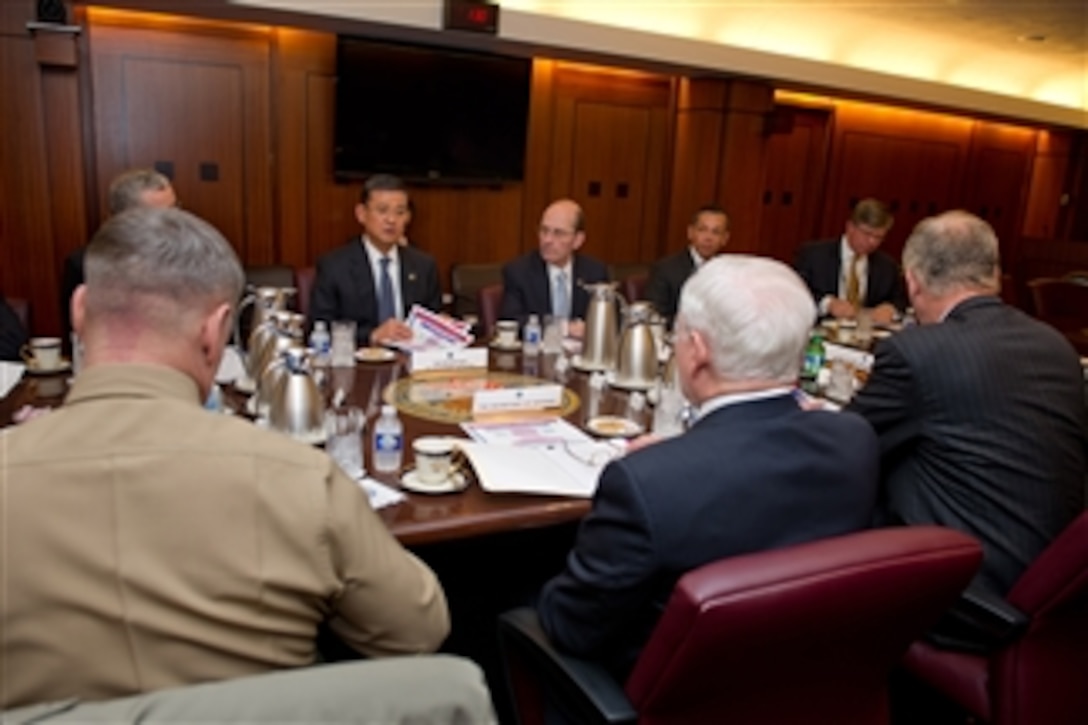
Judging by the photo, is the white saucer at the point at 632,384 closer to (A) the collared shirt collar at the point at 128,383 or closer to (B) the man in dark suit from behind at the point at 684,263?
(B) the man in dark suit from behind at the point at 684,263

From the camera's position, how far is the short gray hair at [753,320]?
1.36 meters

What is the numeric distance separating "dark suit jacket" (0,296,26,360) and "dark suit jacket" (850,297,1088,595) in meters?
2.54

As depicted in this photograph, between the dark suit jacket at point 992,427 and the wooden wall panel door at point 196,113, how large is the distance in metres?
4.41

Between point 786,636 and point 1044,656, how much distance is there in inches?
34.8

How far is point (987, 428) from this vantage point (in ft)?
5.87

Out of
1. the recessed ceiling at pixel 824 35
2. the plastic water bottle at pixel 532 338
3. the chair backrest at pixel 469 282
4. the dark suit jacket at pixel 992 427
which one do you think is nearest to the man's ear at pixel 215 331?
the dark suit jacket at pixel 992 427

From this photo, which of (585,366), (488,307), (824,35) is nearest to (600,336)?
(585,366)

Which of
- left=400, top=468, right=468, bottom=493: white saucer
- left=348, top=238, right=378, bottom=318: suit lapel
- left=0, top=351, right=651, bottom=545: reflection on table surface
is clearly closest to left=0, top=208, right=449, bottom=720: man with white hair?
left=0, top=351, right=651, bottom=545: reflection on table surface

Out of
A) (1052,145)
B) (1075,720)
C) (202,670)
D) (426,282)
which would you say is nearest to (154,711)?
(202,670)

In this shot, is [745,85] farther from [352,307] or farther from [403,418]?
[403,418]

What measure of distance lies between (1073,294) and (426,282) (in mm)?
4426


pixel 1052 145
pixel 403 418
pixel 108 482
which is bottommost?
pixel 403 418

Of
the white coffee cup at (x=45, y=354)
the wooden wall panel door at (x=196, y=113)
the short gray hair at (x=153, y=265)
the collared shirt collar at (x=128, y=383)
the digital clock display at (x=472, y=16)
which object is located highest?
the digital clock display at (x=472, y=16)

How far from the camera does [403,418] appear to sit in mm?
2127
